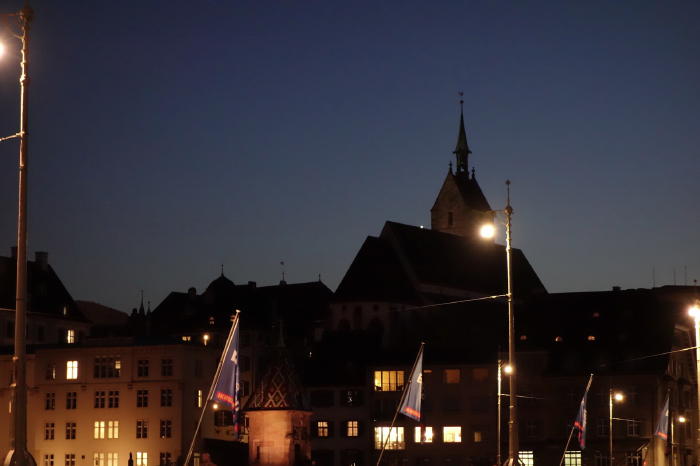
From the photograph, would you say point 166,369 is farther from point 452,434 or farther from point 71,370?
point 452,434

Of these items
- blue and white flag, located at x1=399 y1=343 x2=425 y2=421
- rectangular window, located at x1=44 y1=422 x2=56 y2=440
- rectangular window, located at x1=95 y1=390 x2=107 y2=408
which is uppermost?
rectangular window, located at x1=95 y1=390 x2=107 y2=408

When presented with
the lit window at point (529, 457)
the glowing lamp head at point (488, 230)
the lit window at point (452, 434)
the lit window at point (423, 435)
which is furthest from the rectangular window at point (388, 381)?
the glowing lamp head at point (488, 230)

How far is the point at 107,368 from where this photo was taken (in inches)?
4119

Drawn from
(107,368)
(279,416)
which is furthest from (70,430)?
(279,416)

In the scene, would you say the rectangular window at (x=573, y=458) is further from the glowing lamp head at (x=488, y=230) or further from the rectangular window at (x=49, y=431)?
the glowing lamp head at (x=488, y=230)

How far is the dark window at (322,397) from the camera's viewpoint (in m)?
113

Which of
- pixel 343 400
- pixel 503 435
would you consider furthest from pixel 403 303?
pixel 503 435

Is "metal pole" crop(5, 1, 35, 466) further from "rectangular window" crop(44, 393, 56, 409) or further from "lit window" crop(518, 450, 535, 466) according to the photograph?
"lit window" crop(518, 450, 535, 466)

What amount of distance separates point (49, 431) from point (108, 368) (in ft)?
20.3

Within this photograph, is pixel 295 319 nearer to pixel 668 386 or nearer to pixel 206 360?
pixel 206 360

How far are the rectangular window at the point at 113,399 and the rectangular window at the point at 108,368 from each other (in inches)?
50.2

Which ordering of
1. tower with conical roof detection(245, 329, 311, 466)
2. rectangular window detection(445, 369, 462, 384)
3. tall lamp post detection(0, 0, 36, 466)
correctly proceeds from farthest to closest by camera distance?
rectangular window detection(445, 369, 462, 384)
tower with conical roof detection(245, 329, 311, 466)
tall lamp post detection(0, 0, 36, 466)

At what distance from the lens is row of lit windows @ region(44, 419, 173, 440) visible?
102 meters

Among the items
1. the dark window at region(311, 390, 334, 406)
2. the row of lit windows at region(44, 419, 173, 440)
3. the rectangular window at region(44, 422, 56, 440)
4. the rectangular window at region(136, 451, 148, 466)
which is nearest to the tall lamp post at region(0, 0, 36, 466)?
the rectangular window at region(136, 451, 148, 466)
